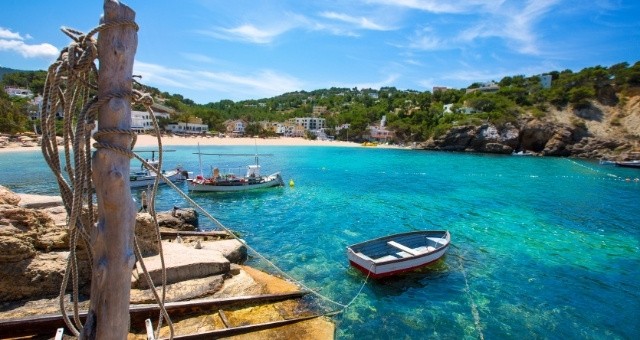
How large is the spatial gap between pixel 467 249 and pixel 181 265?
14063mm

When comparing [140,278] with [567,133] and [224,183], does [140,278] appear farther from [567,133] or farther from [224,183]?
[567,133]

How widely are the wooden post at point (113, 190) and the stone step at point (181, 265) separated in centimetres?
698

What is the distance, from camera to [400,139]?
389 feet

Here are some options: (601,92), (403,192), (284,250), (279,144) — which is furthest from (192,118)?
(601,92)

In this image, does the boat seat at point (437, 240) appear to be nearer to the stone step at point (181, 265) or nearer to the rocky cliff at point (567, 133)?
the stone step at point (181, 265)

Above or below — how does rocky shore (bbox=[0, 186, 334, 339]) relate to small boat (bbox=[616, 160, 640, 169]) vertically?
below

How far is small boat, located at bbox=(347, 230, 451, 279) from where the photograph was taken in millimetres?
13039

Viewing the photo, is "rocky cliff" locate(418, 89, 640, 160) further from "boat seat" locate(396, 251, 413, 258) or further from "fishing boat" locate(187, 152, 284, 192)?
"boat seat" locate(396, 251, 413, 258)

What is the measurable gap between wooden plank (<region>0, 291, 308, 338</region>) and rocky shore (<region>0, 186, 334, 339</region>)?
0.75 ft

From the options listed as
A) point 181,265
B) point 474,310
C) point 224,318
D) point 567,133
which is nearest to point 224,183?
point 181,265

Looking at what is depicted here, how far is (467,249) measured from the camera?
57.7ft

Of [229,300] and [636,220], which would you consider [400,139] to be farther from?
[229,300]

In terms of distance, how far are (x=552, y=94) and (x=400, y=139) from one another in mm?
45782

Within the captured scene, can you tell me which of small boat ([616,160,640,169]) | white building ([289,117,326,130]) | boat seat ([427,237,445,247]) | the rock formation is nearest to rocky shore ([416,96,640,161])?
small boat ([616,160,640,169])
